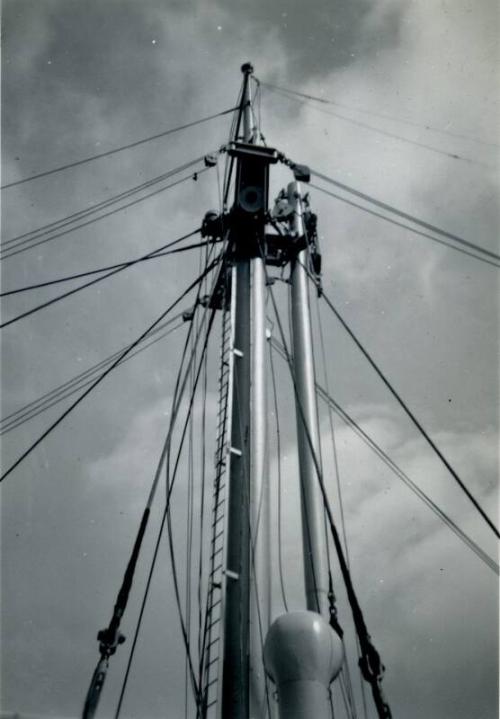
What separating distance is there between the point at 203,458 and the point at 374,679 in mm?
4635

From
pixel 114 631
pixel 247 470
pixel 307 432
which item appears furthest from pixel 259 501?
pixel 114 631

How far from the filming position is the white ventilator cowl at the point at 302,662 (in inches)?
183

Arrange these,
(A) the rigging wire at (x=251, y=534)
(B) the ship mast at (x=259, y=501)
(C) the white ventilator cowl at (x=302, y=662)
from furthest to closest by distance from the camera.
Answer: (A) the rigging wire at (x=251, y=534), (B) the ship mast at (x=259, y=501), (C) the white ventilator cowl at (x=302, y=662)

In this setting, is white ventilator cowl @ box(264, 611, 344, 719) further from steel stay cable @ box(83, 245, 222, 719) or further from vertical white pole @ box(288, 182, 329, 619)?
vertical white pole @ box(288, 182, 329, 619)

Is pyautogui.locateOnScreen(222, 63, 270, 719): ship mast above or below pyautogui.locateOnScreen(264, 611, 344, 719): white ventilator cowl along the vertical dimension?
above

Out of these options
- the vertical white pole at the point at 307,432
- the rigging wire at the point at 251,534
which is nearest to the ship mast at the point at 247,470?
the rigging wire at the point at 251,534

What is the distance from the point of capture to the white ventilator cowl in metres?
4.64

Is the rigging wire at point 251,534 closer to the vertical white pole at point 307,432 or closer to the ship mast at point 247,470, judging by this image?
the ship mast at point 247,470

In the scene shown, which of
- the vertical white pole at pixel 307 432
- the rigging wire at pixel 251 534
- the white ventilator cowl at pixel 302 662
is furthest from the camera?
the vertical white pole at pixel 307 432

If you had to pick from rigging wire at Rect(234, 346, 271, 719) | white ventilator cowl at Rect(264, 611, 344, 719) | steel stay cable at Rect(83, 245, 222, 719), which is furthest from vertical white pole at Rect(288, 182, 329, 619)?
white ventilator cowl at Rect(264, 611, 344, 719)

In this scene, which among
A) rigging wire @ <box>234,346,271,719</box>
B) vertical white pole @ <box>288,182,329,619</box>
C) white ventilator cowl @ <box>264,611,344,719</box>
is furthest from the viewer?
vertical white pole @ <box>288,182,329,619</box>

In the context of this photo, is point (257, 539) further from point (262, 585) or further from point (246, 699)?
point (246, 699)

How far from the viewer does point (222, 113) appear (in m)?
11.2

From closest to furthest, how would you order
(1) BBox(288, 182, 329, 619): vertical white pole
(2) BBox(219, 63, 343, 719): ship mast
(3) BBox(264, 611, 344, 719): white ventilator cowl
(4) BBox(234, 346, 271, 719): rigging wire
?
(3) BBox(264, 611, 344, 719): white ventilator cowl → (2) BBox(219, 63, 343, 719): ship mast → (4) BBox(234, 346, 271, 719): rigging wire → (1) BBox(288, 182, 329, 619): vertical white pole
